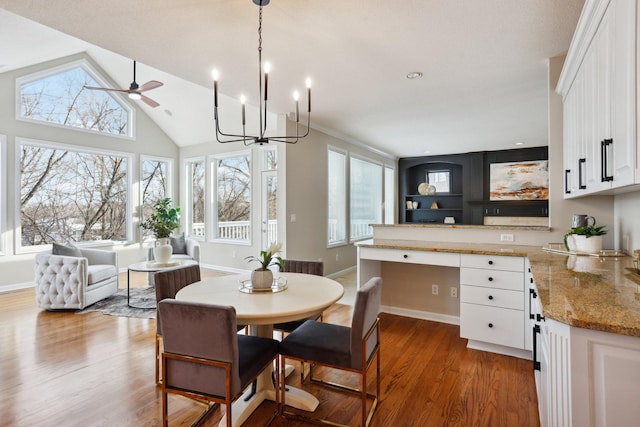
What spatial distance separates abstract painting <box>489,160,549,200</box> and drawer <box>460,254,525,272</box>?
5.62m

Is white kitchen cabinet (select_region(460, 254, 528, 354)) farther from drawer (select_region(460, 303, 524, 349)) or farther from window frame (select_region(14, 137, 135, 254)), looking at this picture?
window frame (select_region(14, 137, 135, 254))

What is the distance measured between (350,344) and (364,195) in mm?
5566

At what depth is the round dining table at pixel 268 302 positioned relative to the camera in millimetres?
1741

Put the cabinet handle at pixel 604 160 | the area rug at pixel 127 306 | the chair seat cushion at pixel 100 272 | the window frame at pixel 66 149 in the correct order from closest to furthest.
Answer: the cabinet handle at pixel 604 160, the area rug at pixel 127 306, the chair seat cushion at pixel 100 272, the window frame at pixel 66 149

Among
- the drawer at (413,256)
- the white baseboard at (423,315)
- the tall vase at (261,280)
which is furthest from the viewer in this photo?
the white baseboard at (423,315)

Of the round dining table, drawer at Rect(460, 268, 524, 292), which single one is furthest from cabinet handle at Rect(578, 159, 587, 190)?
the round dining table

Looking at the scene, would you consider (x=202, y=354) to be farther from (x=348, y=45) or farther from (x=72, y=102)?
A: (x=72, y=102)

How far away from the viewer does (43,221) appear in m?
5.64

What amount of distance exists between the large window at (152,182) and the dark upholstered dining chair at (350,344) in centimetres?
609

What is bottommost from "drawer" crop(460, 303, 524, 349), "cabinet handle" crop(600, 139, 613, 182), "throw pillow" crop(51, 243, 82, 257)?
"drawer" crop(460, 303, 524, 349)

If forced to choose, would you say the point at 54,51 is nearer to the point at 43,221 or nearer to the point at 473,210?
the point at 43,221

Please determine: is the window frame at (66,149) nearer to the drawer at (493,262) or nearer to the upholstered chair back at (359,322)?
the upholstered chair back at (359,322)

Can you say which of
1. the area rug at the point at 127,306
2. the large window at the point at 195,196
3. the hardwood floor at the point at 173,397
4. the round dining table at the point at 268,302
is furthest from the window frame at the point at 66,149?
the round dining table at the point at 268,302

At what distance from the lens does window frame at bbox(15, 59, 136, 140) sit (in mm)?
5223
